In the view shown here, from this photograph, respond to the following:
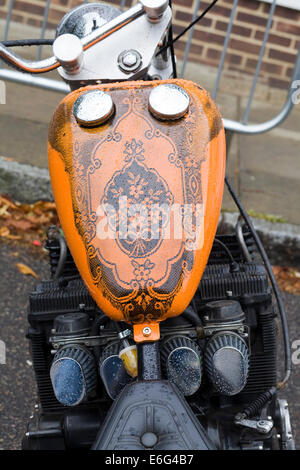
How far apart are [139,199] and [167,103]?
233 mm

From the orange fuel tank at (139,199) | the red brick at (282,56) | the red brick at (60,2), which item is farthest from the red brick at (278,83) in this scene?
the orange fuel tank at (139,199)

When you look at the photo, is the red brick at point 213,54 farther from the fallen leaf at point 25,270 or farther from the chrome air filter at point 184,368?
the chrome air filter at point 184,368

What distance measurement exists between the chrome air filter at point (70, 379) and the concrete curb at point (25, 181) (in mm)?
2022

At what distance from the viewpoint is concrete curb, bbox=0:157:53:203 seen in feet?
11.3

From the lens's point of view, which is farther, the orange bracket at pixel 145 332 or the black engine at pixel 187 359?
the black engine at pixel 187 359

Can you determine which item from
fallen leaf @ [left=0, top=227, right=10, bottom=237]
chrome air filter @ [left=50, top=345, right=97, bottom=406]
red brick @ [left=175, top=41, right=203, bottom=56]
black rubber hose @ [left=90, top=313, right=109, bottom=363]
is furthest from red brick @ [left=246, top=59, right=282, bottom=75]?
chrome air filter @ [left=50, top=345, right=97, bottom=406]

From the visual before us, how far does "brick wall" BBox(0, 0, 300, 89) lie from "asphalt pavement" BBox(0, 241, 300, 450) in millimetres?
2434

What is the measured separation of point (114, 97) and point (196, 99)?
195 millimetres

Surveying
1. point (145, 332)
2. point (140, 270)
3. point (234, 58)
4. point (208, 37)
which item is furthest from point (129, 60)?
point (234, 58)

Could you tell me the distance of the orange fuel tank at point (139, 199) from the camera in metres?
1.31

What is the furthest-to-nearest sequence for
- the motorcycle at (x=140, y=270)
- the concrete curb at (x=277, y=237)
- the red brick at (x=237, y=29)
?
the red brick at (x=237, y=29), the concrete curb at (x=277, y=237), the motorcycle at (x=140, y=270)

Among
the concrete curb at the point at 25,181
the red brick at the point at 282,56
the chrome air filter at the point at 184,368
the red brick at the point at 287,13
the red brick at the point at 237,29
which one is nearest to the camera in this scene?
the chrome air filter at the point at 184,368
